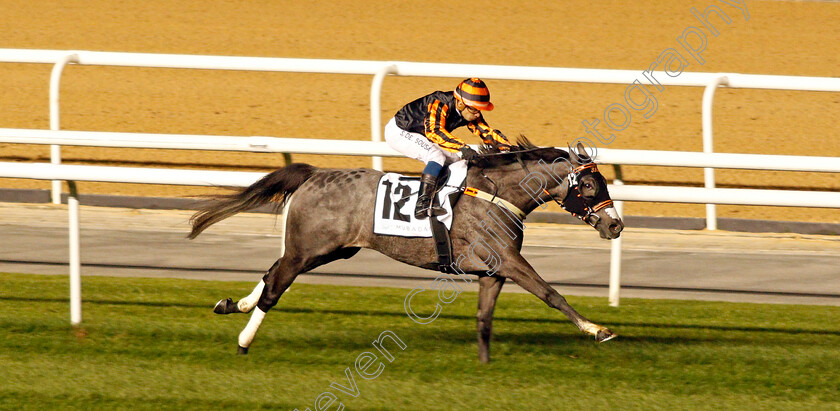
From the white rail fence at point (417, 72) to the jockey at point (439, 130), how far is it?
139 inches

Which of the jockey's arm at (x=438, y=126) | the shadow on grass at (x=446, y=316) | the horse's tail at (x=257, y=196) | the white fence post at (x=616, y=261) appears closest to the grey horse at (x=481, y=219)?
the horse's tail at (x=257, y=196)

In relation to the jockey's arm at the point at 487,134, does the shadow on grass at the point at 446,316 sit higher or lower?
lower

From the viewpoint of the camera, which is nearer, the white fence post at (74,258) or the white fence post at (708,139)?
the white fence post at (74,258)

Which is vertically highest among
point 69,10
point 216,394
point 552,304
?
point 69,10

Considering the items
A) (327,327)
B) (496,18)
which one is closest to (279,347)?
(327,327)

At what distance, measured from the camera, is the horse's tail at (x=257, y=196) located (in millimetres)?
5840

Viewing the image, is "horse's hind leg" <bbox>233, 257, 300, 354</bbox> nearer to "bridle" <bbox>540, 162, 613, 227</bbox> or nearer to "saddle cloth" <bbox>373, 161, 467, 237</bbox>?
"saddle cloth" <bbox>373, 161, 467, 237</bbox>

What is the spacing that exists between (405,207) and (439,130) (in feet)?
1.95

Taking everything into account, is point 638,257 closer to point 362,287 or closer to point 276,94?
point 362,287

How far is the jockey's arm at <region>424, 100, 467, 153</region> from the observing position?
5.82m

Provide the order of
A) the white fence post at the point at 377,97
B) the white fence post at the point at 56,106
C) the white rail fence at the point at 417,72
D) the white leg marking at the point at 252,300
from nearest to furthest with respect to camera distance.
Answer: the white leg marking at the point at 252,300, the white fence post at the point at 56,106, the white rail fence at the point at 417,72, the white fence post at the point at 377,97

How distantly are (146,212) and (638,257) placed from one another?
5.16 metres

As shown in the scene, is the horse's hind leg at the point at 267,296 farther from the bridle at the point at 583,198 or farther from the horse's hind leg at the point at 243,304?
the bridle at the point at 583,198

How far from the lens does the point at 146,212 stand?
11547mm
